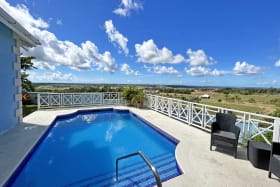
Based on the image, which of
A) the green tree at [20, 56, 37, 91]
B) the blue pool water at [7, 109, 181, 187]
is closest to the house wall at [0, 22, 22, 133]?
the blue pool water at [7, 109, 181, 187]

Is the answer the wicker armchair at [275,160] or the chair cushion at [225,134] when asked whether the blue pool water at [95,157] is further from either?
the wicker armchair at [275,160]

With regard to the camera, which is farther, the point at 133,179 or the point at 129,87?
the point at 129,87

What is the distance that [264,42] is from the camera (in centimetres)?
1341

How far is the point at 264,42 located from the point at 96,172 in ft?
52.7

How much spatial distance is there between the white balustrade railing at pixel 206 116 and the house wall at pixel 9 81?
242 inches

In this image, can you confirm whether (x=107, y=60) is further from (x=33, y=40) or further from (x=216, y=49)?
(x=33, y=40)

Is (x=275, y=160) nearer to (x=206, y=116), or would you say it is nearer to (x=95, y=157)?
(x=206, y=116)

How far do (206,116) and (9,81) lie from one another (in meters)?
6.72

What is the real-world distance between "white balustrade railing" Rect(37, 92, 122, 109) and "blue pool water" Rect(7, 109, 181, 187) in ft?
9.66

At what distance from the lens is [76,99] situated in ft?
35.1

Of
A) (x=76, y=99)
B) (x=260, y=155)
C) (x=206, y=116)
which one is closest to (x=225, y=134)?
(x=260, y=155)

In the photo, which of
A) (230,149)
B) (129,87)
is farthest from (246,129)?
(129,87)

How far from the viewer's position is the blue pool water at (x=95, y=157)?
3.14m

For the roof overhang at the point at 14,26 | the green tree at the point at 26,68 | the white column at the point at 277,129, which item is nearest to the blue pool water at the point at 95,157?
the white column at the point at 277,129
